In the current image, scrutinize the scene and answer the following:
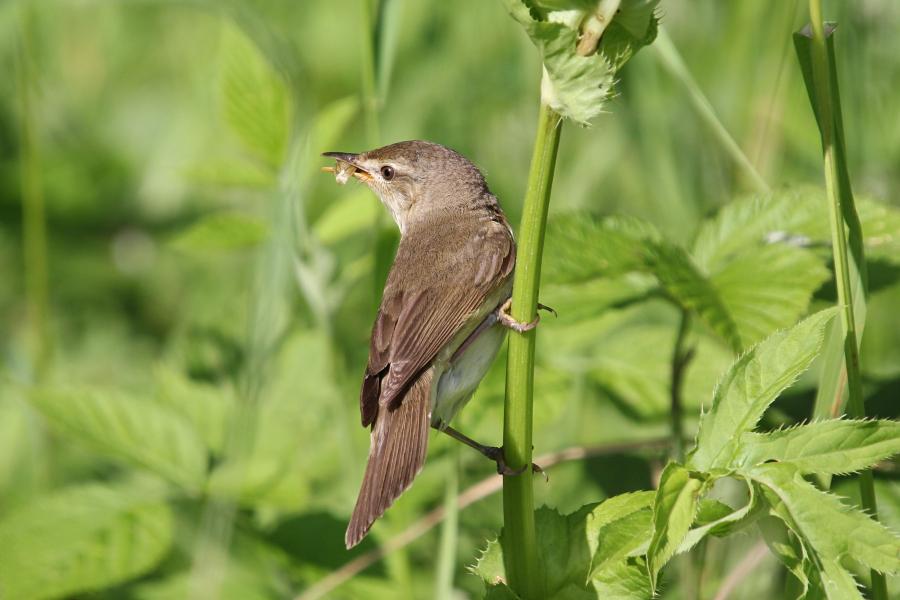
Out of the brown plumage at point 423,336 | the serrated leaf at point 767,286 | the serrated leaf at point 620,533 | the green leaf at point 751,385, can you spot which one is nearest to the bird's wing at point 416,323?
the brown plumage at point 423,336

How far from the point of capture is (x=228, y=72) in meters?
3.42

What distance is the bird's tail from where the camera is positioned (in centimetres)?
222

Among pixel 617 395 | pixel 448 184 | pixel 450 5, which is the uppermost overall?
pixel 450 5

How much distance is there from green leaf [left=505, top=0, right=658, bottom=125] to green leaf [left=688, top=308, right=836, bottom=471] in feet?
1.77

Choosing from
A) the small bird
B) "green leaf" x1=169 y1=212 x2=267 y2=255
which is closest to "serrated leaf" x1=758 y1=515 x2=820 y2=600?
the small bird

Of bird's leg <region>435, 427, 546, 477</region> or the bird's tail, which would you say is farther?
the bird's tail

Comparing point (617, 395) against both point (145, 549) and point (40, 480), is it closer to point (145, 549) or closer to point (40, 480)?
point (145, 549)

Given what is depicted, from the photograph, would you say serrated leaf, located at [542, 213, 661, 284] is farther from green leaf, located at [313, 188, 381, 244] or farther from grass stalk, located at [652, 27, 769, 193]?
green leaf, located at [313, 188, 381, 244]

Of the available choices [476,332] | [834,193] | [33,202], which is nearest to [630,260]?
[476,332]

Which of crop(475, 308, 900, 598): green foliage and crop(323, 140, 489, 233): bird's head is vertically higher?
crop(323, 140, 489, 233): bird's head

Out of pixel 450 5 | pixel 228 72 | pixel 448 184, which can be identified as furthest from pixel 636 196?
pixel 228 72

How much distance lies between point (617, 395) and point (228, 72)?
166 cm

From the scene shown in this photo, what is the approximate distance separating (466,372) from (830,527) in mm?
1157

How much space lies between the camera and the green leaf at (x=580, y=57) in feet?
5.39
